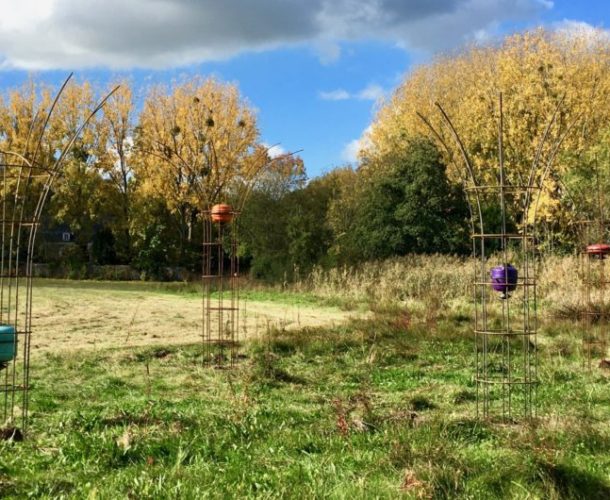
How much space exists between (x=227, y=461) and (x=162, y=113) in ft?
104

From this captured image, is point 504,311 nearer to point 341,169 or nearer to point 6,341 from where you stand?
point 6,341

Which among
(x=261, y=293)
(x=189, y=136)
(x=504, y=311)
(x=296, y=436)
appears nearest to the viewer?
(x=296, y=436)

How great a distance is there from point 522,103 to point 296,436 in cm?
2253

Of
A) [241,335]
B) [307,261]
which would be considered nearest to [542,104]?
[307,261]

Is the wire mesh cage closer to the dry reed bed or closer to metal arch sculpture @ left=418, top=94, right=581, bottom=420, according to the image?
metal arch sculpture @ left=418, top=94, right=581, bottom=420

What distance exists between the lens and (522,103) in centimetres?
2498

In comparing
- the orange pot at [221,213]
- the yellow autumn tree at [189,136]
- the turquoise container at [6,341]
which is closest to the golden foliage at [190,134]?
the yellow autumn tree at [189,136]

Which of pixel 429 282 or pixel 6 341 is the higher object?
pixel 429 282

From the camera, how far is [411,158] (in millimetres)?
25359

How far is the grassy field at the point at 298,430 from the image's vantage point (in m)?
3.98

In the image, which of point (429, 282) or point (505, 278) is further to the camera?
point (429, 282)

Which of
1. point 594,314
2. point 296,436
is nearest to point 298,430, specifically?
point 296,436

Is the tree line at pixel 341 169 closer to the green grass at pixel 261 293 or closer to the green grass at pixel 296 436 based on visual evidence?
the green grass at pixel 261 293

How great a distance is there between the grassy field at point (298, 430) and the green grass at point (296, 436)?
0.01 m
